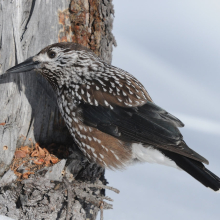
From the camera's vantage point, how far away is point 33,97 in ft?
13.8

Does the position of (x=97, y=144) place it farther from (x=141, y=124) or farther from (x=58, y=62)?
(x=58, y=62)

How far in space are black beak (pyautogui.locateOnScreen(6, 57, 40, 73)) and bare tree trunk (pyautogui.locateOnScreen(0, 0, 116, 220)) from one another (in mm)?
186

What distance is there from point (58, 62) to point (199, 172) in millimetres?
2008

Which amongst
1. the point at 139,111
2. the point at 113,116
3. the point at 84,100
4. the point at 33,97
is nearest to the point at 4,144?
the point at 33,97

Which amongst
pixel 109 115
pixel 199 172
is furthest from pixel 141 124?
pixel 199 172

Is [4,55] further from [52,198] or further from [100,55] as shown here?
[52,198]

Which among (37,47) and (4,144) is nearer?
(4,144)

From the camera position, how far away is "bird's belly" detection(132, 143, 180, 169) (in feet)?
12.4

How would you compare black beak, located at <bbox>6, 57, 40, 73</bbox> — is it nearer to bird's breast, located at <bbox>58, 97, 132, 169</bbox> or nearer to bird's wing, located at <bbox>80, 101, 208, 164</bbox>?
bird's breast, located at <bbox>58, 97, 132, 169</bbox>

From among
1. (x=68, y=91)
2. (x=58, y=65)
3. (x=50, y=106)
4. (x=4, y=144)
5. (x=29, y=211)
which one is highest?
(x=58, y=65)

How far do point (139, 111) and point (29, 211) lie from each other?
1606 mm

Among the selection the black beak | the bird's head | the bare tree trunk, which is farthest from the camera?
the bird's head

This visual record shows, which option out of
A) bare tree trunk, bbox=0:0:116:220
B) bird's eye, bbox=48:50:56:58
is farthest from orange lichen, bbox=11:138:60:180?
bird's eye, bbox=48:50:56:58

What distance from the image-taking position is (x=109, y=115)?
378cm
